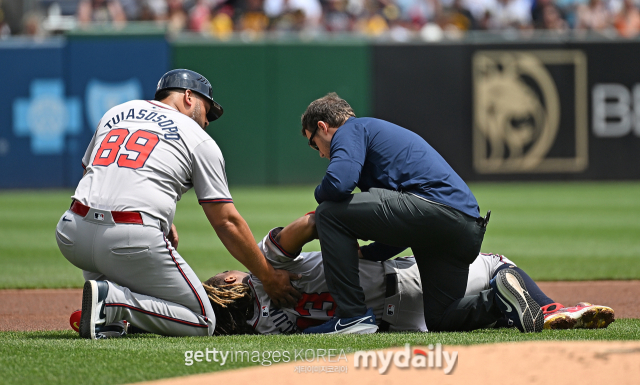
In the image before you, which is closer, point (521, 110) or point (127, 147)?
point (127, 147)

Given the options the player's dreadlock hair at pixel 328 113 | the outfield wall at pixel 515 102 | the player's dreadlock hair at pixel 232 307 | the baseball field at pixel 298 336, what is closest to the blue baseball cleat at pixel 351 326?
the baseball field at pixel 298 336

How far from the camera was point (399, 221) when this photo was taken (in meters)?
4.16

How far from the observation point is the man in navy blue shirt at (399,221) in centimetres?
414

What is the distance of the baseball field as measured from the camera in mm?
3209

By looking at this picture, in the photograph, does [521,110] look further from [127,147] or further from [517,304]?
[127,147]

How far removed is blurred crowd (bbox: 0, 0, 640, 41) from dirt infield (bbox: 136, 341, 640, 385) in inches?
525

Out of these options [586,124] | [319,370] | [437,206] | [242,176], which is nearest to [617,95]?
[586,124]

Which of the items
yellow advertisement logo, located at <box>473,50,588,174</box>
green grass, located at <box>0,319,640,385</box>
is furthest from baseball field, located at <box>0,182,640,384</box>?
yellow advertisement logo, located at <box>473,50,588,174</box>

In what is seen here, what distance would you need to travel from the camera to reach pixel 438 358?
131 inches

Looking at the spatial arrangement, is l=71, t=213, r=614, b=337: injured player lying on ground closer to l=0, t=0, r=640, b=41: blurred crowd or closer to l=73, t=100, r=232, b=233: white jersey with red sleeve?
l=73, t=100, r=232, b=233: white jersey with red sleeve

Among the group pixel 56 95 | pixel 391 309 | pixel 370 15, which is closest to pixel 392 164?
pixel 391 309

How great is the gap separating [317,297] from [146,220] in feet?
3.42

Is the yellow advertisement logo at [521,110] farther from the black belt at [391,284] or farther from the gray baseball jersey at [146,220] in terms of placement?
the gray baseball jersey at [146,220]

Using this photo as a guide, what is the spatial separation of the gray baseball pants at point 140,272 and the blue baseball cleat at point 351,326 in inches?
24.1
